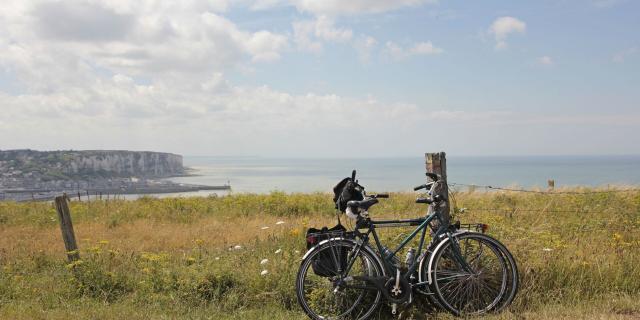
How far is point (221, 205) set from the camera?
56.5 ft

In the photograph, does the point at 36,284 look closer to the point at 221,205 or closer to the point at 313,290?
the point at 313,290

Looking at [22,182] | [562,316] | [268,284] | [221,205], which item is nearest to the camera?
[562,316]

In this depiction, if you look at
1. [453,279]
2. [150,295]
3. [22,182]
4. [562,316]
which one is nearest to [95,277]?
[150,295]

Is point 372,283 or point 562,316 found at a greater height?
point 372,283

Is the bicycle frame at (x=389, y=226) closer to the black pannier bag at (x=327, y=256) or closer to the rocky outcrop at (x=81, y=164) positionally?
the black pannier bag at (x=327, y=256)

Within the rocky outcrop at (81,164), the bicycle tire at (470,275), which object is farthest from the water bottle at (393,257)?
the rocky outcrop at (81,164)

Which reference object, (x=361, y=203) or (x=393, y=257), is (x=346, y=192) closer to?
(x=361, y=203)

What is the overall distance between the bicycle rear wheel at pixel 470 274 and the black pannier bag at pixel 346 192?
1.03 metres

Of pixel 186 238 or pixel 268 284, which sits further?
pixel 186 238

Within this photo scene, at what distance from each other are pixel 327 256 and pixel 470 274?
158 centimetres

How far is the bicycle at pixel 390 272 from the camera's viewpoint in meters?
5.08

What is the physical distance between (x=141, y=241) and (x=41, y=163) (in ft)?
339

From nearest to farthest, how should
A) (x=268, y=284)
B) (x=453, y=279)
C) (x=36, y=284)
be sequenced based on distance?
(x=453, y=279) < (x=268, y=284) < (x=36, y=284)

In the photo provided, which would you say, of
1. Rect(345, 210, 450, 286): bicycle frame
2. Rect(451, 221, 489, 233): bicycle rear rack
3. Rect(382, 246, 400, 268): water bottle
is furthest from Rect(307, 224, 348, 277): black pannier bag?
Rect(451, 221, 489, 233): bicycle rear rack
